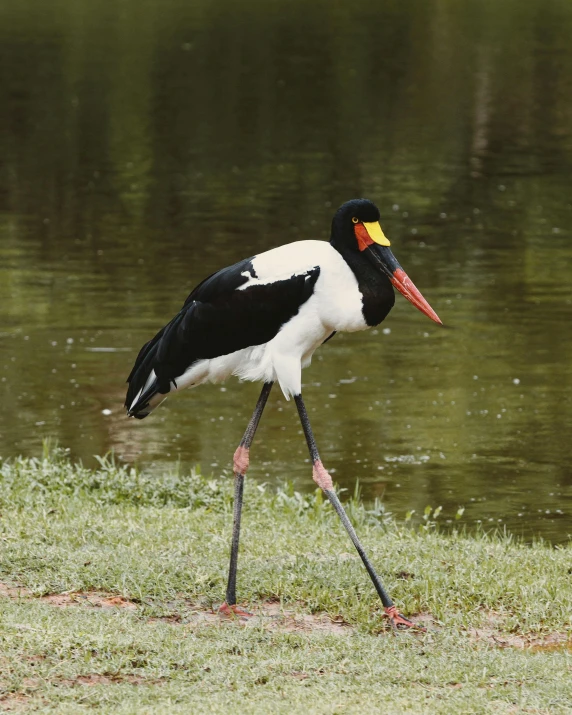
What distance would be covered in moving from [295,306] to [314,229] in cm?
1058

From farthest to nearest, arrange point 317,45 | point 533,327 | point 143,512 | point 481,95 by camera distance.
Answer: point 317,45
point 481,95
point 533,327
point 143,512

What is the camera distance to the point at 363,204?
5645 millimetres

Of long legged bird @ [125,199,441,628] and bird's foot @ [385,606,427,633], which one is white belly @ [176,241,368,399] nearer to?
long legged bird @ [125,199,441,628]

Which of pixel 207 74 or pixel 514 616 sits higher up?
pixel 207 74

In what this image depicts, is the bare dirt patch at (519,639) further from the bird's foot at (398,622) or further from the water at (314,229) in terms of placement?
the water at (314,229)

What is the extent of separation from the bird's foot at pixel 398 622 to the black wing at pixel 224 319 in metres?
1.16

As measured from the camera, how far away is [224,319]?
5.70 metres

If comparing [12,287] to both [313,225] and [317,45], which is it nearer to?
[313,225]

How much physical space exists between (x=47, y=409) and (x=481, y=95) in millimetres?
19792

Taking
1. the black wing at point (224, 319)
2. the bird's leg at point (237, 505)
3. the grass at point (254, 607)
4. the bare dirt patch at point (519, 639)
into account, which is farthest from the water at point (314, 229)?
the black wing at point (224, 319)

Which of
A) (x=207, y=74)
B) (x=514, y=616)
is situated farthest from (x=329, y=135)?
(x=514, y=616)

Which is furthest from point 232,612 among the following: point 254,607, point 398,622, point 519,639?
point 519,639

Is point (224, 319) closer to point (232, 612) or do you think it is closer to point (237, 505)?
point (237, 505)

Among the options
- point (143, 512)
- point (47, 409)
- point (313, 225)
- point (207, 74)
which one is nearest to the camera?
point (143, 512)
